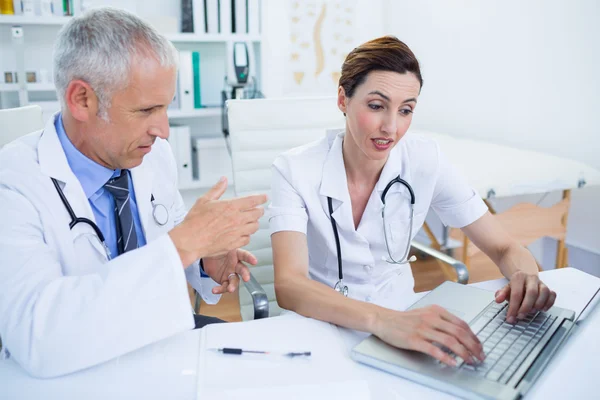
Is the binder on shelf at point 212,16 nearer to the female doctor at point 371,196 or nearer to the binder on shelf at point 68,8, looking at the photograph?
the binder on shelf at point 68,8

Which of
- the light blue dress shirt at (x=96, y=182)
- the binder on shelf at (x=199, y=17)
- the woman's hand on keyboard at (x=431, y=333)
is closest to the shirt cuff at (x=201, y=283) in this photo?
the light blue dress shirt at (x=96, y=182)

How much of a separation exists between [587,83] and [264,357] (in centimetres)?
221

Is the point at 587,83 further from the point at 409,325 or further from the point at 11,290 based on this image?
the point at 11,290

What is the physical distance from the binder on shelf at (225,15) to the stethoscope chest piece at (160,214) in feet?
6.46

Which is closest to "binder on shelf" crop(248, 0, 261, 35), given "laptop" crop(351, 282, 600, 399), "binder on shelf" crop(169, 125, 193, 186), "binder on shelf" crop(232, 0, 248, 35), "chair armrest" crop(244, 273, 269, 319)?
"binder on shelf" crop(232, 0, 248, 35)

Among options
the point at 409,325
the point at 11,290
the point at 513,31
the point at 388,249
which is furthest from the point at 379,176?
the point at 513,31

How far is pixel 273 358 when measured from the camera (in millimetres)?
810

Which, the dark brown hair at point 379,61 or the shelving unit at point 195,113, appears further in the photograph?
the shelving unit at point 195,113

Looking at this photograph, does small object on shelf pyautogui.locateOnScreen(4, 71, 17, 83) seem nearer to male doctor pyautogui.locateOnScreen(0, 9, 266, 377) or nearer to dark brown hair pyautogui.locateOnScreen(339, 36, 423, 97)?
male doctor pyautogui.locateOnScreen(0, 9, 266, 377)

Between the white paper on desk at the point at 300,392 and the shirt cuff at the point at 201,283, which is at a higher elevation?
the white paper on desk at the point at 300,392

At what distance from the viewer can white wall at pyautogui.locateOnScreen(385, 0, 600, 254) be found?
2418 mm

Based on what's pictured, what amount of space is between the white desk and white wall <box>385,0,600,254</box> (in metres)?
1.86

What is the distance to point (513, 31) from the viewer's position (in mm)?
2721

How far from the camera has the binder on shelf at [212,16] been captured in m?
2.92
